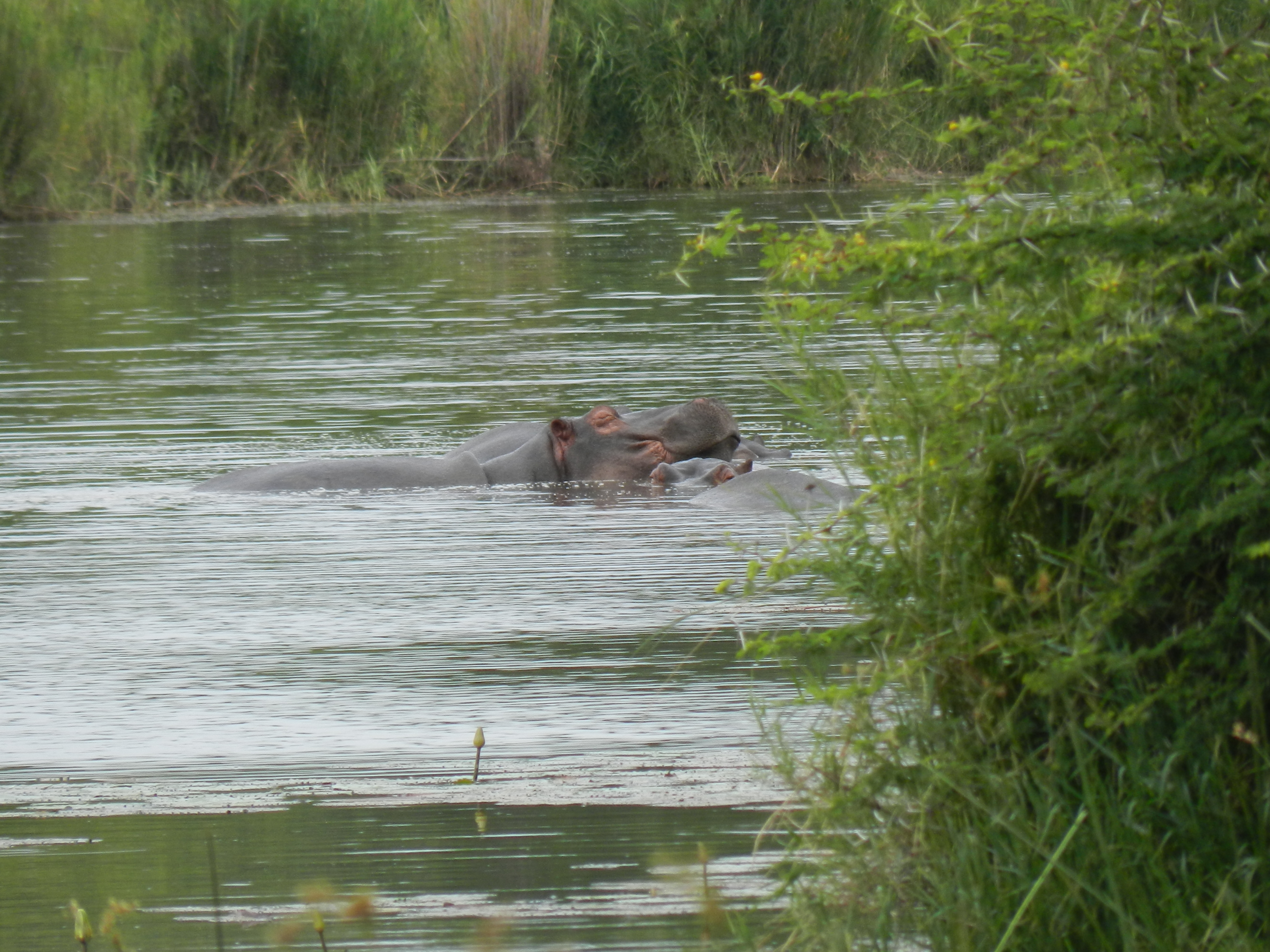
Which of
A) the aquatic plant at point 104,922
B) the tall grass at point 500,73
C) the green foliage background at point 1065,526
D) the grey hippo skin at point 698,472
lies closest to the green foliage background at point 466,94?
the tall grass at point 500,73

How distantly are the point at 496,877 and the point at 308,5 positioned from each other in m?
16.8

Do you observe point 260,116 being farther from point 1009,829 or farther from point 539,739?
point 1009,829

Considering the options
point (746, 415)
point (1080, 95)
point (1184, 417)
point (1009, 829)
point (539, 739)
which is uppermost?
point (1080, 95)

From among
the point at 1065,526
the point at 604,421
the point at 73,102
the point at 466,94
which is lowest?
the point at 466,94

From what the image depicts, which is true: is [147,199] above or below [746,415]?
below

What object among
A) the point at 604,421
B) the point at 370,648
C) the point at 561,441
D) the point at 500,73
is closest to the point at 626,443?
the point at 604,421

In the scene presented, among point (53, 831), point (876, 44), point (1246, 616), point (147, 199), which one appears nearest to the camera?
point (1246, 616)

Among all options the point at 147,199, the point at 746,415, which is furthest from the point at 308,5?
the point at 746,415

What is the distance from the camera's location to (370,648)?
3949 millimetres

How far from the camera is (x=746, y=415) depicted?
7301mm

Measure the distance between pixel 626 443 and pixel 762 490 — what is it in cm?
85

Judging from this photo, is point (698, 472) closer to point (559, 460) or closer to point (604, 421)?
point (604, 421)

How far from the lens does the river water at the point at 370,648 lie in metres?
2.52

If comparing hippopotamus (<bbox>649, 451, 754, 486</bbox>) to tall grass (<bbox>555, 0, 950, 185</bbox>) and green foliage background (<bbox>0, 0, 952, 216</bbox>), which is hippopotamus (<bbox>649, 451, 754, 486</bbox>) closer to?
green foliage background (<bbox>0, 0, 952, 216</bbox>)
